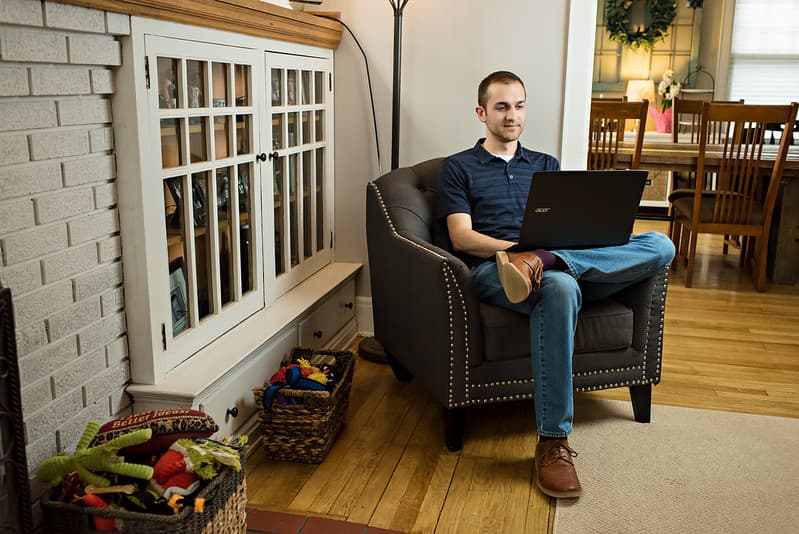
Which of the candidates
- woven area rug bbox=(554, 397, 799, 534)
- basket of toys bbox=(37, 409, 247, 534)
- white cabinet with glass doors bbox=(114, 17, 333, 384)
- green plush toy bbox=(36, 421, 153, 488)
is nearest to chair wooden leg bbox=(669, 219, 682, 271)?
woven area rug bbox=(554, 397, 799, 534)

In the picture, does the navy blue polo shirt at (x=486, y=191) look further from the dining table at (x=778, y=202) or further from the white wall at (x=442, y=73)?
the dining table at (x=778, y=202)

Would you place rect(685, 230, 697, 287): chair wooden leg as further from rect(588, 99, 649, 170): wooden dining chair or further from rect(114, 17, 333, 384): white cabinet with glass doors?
rect(114, 17, 333, 384): white cabinet with glass doors

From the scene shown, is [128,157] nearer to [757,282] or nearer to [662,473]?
[662,473]

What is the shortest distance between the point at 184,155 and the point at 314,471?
98cm

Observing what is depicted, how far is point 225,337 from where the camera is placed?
100 inches

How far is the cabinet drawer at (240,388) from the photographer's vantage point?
227 cm

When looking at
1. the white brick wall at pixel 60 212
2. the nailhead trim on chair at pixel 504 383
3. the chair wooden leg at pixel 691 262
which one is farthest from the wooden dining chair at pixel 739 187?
the white brick wall at pixel 60 212

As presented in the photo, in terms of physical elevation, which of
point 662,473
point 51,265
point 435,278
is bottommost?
point 662,473

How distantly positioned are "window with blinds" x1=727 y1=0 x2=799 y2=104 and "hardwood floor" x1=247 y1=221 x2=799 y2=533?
4010 mm

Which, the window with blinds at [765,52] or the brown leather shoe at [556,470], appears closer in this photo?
the brown leather shoe at [556,470]

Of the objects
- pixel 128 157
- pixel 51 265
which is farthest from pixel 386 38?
pixel 51 265

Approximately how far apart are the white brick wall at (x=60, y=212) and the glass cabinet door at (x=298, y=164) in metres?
0.90

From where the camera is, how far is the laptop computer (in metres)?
2.40

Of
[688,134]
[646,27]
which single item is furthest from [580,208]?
[646,27]
